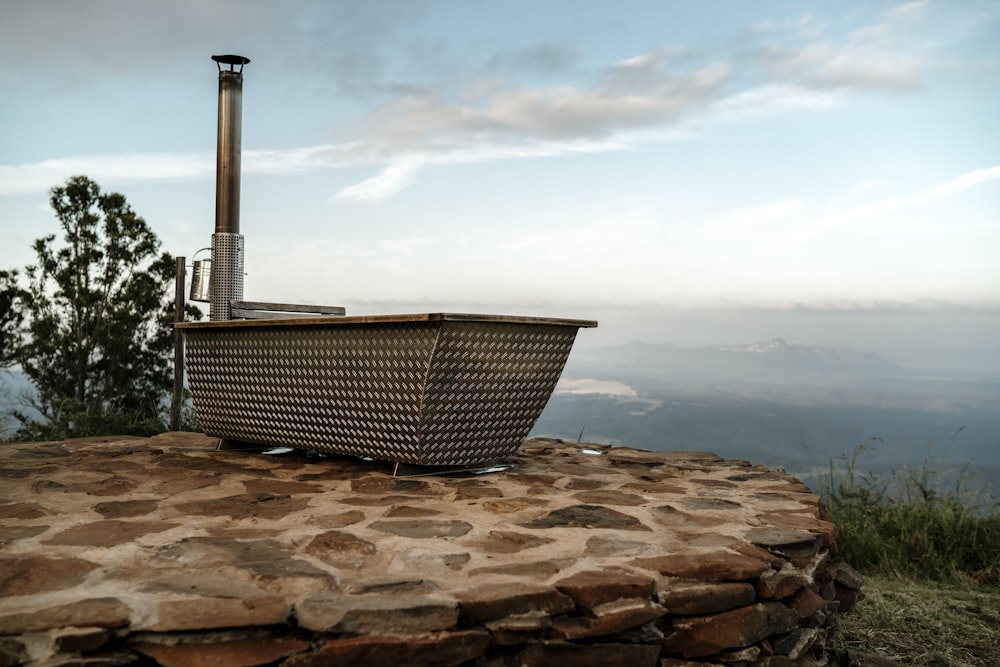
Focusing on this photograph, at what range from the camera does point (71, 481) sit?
11.7 feet

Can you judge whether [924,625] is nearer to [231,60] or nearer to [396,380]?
[396,380]

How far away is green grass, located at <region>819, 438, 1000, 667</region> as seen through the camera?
3.31 metres

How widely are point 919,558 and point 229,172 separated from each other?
462 centimetres

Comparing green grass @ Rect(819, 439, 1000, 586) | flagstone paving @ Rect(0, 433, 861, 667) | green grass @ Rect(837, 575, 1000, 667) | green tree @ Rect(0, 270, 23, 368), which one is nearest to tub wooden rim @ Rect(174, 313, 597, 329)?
flagstone paving @ Rect(0, 433, 861, 667)

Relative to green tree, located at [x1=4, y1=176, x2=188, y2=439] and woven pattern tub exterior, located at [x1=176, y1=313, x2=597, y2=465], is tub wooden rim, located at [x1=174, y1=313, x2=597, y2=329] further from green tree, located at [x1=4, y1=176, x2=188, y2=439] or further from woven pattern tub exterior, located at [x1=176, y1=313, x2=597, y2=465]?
green tree, located at [x1=4, y1=176, x2=188, y2=439]

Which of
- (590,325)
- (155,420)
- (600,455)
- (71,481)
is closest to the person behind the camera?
(71,481)

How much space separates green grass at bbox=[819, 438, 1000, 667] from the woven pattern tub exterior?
67.6 inches

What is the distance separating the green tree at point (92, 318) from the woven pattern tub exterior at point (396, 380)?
360cm

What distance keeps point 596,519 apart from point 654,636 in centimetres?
68

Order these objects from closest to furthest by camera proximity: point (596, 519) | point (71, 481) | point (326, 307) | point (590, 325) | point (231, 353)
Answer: point (596, 519) → point (71, 481) → point (590, 325) → point (231, 353) → point (326, 307)

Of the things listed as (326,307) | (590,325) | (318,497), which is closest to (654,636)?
(318,497)

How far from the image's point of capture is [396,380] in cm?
352

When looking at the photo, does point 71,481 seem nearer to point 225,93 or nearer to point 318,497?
point 318,497

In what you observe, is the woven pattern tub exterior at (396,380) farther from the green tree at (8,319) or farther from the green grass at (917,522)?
the green tree at (8,319)
